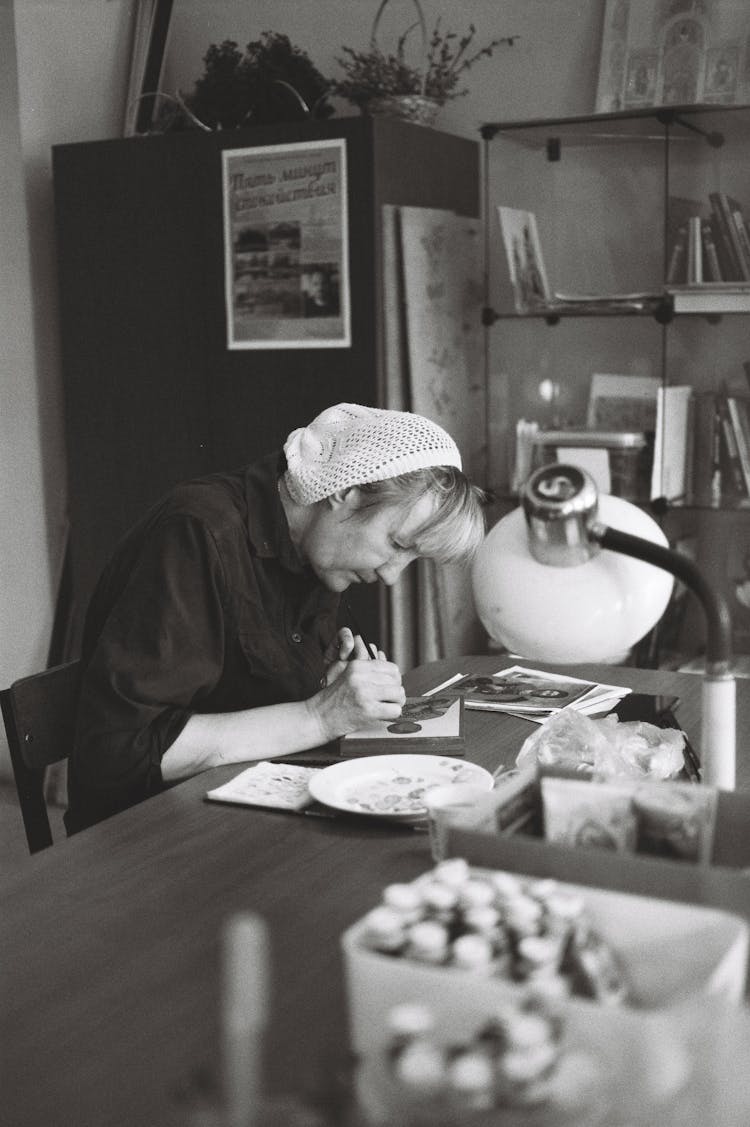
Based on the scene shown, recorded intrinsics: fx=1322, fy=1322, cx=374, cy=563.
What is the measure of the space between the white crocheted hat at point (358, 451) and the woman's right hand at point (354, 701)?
261 millimetres

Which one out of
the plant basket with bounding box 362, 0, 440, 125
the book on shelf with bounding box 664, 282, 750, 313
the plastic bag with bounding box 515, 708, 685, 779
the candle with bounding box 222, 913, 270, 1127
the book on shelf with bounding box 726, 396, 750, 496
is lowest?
the plastic bag with bounding box 515, 708, 685, 779

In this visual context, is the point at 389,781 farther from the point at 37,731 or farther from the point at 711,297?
the point at 711,297

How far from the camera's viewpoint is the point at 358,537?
6.45 ft

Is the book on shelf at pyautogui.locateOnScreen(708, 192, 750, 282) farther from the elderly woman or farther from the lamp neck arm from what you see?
the lamp neck arm

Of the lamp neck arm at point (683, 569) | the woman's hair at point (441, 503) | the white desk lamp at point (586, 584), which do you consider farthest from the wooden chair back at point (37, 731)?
the lamp neck arm at point (683, 569)

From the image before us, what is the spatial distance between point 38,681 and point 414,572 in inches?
67.3

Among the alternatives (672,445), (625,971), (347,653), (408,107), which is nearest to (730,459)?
(672,445)

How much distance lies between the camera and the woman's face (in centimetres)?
192

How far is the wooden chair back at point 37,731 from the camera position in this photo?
190cm

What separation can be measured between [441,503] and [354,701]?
0.31m

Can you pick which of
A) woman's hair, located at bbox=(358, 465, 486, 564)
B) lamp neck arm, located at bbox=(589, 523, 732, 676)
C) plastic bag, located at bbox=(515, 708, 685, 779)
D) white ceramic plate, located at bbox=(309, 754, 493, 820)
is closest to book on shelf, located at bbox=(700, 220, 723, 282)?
woman's hair, located at bbox=(358, 465, 486, 564)

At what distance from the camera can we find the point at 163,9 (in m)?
4.00

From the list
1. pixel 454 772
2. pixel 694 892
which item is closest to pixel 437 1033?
pixel 694 892

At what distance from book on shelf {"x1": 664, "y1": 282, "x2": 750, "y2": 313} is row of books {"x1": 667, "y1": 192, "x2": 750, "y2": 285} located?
0.9 inches
